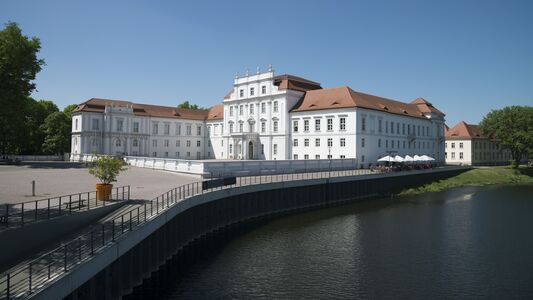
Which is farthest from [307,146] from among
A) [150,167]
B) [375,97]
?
[150,167]

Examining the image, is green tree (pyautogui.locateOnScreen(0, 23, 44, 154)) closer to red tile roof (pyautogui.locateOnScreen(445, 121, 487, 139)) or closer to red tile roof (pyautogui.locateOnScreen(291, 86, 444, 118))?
red tile roof (pyautogui.locateOnScreen(291, 86, 444, 118))

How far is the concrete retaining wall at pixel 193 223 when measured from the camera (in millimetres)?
13753

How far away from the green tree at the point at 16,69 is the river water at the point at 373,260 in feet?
100

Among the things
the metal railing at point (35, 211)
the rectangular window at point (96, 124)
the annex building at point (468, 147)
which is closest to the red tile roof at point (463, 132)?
the annex building at point (468, 147)

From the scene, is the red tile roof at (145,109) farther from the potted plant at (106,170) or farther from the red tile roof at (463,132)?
the red tile roof at (463,132)

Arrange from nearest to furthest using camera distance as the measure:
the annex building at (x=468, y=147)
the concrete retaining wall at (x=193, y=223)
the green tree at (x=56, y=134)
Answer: the concrete retaining wall at (x=193, y=223), the green tree at (x=56, y=134), the annex building at (x=468, y=147)

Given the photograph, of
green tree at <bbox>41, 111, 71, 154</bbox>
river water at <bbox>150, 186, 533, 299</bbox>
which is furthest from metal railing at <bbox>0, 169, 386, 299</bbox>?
green tree at <bbox>41, 111, 71, 154</bbox>

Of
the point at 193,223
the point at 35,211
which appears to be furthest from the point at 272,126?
the point at 35,211

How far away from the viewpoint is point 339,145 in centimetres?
6225

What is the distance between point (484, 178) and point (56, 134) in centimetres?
7799

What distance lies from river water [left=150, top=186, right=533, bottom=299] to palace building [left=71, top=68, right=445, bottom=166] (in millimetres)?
27143

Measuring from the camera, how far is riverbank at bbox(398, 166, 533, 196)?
Answer: 60.9 m

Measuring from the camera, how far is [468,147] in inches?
3711

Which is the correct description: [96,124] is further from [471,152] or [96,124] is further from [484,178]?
[471,152]
